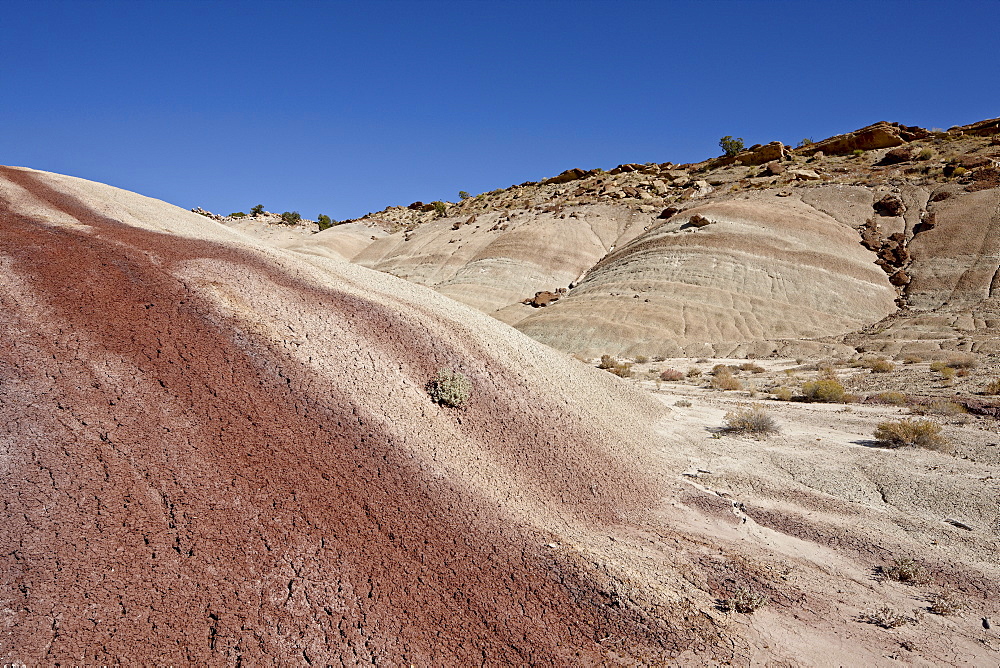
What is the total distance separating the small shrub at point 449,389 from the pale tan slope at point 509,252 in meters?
28.2

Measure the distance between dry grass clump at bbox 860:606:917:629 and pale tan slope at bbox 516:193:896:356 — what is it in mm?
21227

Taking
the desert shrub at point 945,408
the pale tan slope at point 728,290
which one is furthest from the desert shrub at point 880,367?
the desert shrub at point 945,408

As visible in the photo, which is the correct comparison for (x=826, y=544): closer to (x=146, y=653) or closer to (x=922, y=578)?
(x=922, y=578)

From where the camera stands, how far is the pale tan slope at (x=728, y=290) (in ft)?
Result: 87.2

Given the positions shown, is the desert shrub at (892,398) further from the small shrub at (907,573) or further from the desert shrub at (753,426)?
the small shrub at (907,573)

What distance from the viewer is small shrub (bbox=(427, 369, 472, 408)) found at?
6.30 metres

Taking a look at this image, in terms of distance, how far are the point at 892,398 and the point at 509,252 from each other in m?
31.9

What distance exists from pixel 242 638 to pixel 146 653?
486 mm

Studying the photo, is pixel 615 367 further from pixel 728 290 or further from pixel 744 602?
pixel 744 602

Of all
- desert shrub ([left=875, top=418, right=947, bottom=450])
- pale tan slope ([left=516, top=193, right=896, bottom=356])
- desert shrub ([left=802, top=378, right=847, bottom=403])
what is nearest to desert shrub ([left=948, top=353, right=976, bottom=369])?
desert shrub ([left=802, top=378, right=847, bottom=403])

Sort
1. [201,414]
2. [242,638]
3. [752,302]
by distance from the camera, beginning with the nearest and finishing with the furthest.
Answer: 1. [242,638]
2. [201,414]
3. [752,302]

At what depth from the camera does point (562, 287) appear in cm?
3844

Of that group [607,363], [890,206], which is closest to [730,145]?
[890,206]


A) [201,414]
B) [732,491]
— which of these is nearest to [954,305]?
[732,491]
